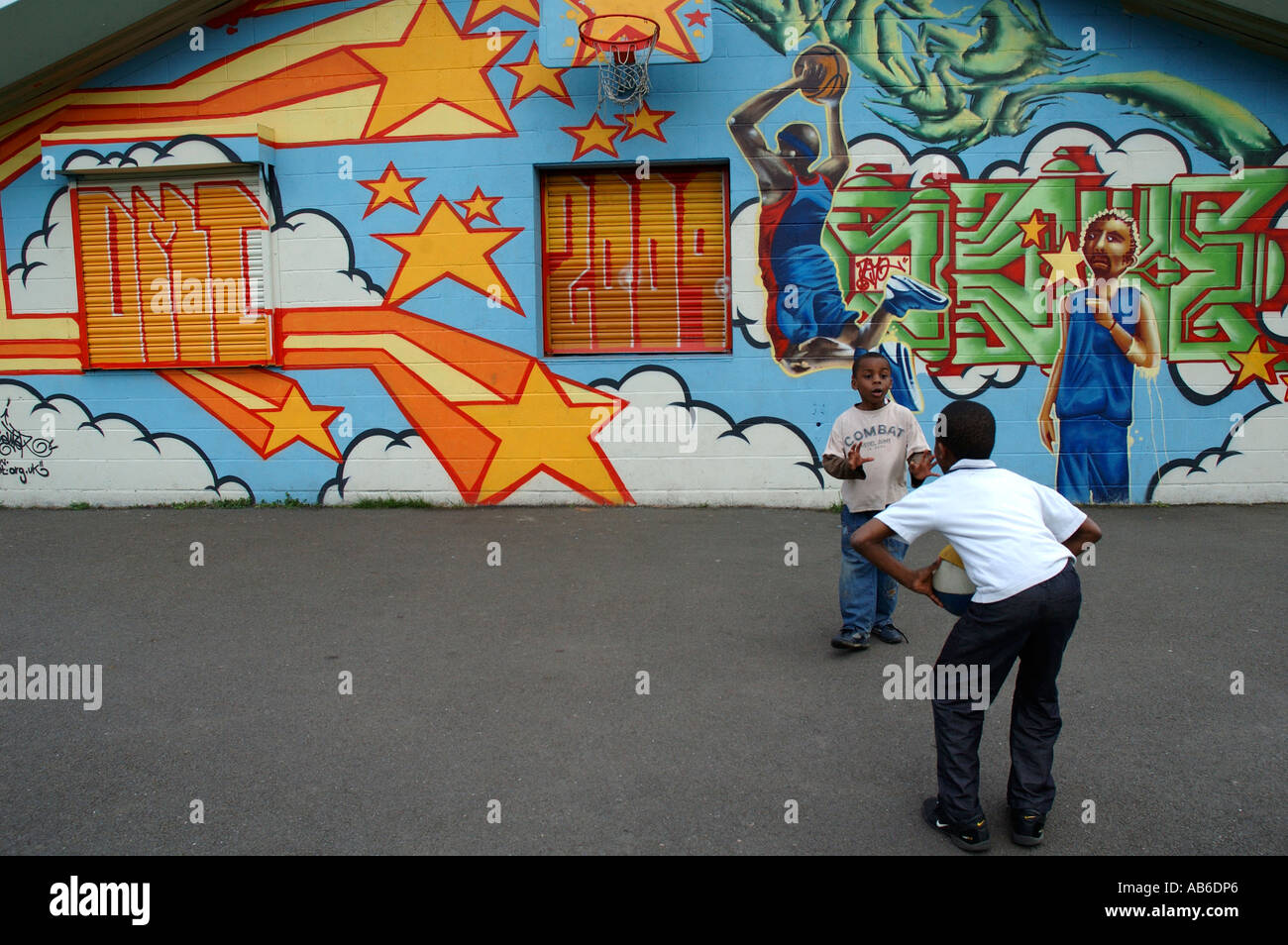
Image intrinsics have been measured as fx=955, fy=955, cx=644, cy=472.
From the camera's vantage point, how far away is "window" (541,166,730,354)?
8.73m

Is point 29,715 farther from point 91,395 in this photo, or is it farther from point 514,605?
point 91,395

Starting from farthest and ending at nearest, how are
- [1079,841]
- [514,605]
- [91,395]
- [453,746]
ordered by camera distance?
[91,395], [514,605], [453,746], [1079,841]

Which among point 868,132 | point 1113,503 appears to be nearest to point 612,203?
point 868,132

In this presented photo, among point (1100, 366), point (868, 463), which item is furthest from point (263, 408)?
point (1100, 366)

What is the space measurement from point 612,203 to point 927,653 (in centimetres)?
530

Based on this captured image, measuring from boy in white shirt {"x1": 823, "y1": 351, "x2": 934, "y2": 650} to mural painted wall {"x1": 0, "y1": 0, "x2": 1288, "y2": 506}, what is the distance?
11.1ft

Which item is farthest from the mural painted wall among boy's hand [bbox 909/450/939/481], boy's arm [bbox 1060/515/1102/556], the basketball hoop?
boy's arm [bbox 1060/515/1102/556]

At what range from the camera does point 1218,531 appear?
7668 mm

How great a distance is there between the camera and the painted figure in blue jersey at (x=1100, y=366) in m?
8.41

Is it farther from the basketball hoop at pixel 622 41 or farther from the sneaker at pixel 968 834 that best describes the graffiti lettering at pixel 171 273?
the sneaker at pixel 968 834

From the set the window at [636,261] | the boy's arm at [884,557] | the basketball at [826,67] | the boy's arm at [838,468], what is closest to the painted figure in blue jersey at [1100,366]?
the basketball at [826,67]

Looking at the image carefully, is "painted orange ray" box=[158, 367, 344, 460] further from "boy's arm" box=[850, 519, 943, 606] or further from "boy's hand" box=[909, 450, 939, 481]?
"boy's arm" box=[850, 519, 943, 606]

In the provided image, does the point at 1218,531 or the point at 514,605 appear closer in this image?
the point at 514,605

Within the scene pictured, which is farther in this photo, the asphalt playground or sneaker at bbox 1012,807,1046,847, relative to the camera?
the asphalt playground
